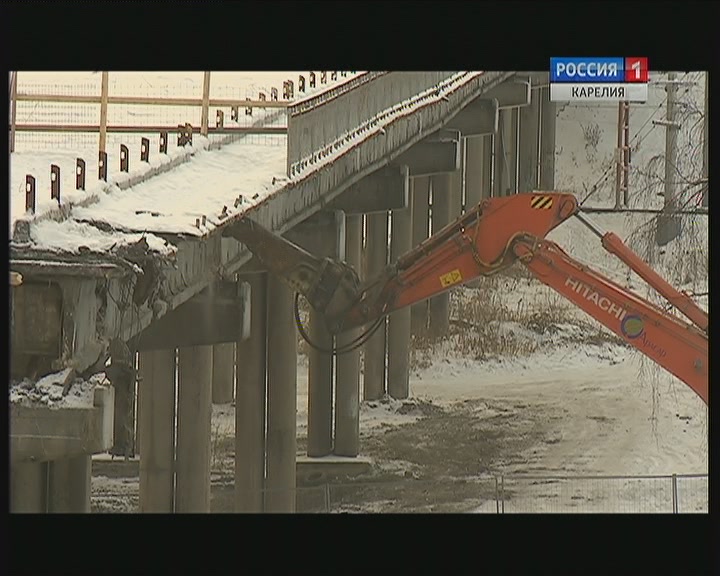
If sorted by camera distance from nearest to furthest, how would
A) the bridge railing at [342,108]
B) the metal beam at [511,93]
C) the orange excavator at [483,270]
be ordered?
1. the metal beam at [511,93]
2. the bridge railing at [342,108]
3. the orange excavator at [483,270]

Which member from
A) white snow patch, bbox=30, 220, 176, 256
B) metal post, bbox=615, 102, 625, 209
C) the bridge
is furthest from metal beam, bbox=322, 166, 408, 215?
white snow patch, bbox=30, 220, 176, 256

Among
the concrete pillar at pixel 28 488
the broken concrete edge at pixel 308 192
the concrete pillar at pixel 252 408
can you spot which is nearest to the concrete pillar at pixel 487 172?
the broken concrete edge at pixel 308 192

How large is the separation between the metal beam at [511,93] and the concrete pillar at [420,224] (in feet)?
1.87

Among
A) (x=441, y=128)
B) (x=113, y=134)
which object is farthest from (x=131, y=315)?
(x=441, y=128)

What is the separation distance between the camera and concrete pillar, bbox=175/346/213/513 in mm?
12203

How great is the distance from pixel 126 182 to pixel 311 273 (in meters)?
0.95

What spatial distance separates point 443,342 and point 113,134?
1.75m

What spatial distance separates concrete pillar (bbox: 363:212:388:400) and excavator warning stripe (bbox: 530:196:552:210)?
69cm

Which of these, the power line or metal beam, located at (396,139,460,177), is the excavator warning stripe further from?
metal beam, located at (396,139,460,177)

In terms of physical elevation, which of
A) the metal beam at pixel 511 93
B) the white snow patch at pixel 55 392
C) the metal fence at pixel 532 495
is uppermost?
the metal beam at pixel 511 93
